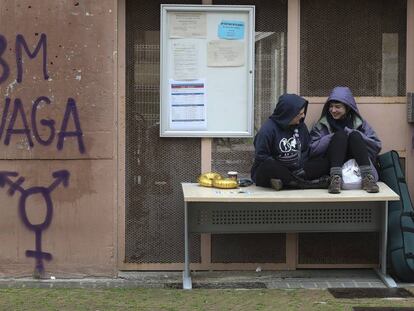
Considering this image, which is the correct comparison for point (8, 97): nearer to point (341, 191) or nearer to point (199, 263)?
point (199, 263)

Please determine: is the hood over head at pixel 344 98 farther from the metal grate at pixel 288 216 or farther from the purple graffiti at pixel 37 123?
the purple graffiti at pixel 37 123

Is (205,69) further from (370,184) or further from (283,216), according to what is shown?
(370,184)

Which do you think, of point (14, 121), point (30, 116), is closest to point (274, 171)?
point (30, 116)

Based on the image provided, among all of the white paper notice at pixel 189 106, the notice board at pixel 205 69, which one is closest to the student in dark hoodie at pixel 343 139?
the notice board at pixel 205 69

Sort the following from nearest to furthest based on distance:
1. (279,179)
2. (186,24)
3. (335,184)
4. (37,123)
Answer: (335,184)
(279,179)
(37,123)
(186,24)

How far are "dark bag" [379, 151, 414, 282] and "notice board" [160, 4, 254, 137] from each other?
1293 mm

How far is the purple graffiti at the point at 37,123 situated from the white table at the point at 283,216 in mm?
1149

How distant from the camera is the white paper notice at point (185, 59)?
5977 mm

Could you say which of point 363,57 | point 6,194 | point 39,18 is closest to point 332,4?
point 363,57

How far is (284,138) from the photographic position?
5.79 m

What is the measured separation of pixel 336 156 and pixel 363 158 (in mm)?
231

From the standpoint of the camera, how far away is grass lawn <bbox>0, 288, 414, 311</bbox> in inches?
200

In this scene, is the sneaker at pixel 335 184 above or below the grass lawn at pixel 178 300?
above

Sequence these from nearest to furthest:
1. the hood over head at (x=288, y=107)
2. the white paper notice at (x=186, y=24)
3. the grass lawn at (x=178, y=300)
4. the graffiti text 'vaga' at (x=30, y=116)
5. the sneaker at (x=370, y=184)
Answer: the grass lawn at (x=178, y=300) → the sneaker at (x=370, y=184) → the hood over head at (x=288, y=107) → the graffiti text 'vaga' at (x=30, y=116) → the white paper notice at (x=186, y=24)
